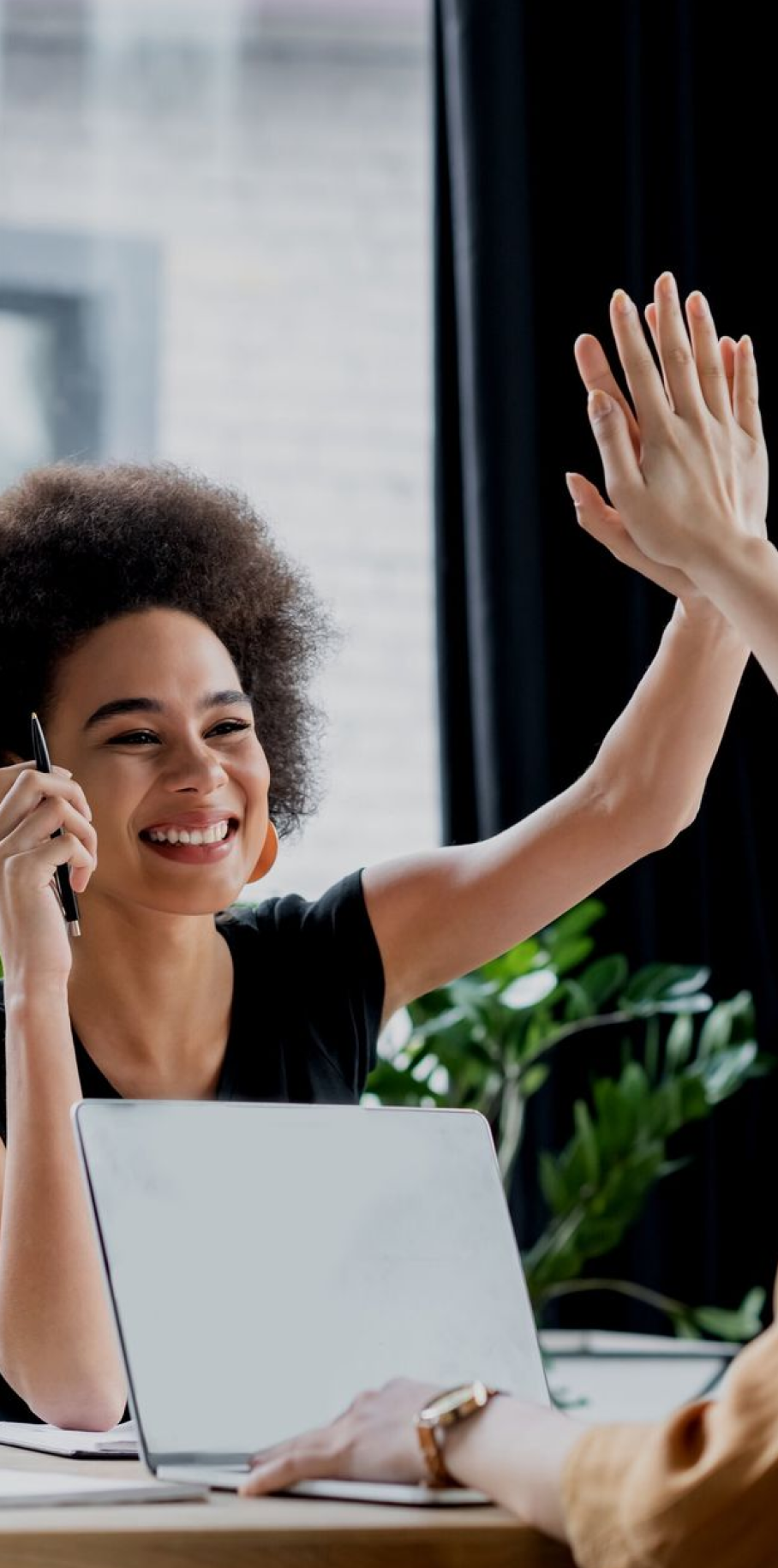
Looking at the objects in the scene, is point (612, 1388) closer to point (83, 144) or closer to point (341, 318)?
point (341, 318)

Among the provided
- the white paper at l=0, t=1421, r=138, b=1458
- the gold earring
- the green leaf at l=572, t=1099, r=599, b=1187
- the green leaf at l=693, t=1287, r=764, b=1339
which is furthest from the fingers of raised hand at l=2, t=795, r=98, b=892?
the green leaf at l=693, t=1287, r=764, b=1339

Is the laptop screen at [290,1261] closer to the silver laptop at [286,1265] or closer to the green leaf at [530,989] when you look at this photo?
the silver laptop at [286,1265]

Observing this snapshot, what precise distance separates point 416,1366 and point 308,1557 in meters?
0.18

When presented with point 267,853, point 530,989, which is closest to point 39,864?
point 267,853

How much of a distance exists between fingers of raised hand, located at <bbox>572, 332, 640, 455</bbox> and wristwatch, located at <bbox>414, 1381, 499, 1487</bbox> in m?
0.62

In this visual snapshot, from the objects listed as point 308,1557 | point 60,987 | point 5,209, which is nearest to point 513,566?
point 5,209

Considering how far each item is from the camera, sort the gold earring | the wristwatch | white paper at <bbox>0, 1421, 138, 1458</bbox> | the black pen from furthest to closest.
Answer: the gold earring
the black pen
white paper at <bbox>0, 1421, 138, 1458</bbox>
the wristwatch

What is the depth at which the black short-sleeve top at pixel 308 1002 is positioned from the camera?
1412 millimetres

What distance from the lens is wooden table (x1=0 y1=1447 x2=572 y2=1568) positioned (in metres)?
0.74

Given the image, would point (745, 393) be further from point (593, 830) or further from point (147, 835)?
point (147, 835)

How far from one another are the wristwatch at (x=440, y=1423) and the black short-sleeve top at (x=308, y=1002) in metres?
0.59

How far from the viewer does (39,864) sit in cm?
117

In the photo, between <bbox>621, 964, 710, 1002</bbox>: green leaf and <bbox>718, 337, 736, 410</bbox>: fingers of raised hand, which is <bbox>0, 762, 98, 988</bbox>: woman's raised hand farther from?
<bbox>621, 964, 710, 1002</bbox>: green leaf

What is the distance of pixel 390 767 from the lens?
2873 millimetres
